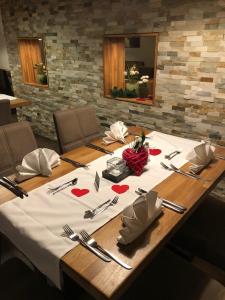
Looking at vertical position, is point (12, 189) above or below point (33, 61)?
below

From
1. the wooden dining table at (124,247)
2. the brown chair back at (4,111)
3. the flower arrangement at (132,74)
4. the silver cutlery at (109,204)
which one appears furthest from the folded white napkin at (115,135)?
the brown chair back at (4,111)

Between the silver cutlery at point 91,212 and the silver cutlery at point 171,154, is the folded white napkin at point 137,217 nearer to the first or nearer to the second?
the silver cutlery at point 91,212

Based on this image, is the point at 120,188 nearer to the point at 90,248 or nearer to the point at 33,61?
the point at 90,248

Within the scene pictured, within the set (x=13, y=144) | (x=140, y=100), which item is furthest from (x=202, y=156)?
(x=140, y=100)

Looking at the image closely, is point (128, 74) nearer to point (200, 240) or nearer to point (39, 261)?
point (200, 240)

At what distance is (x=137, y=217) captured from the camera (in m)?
0.96

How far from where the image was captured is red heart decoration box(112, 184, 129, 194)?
1251 millimetres

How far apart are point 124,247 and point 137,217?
117 mm

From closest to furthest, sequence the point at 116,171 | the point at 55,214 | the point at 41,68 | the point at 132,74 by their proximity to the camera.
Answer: the point at 55,214 < the point at 116,171 < the point at 132,74 < the point at 41,68

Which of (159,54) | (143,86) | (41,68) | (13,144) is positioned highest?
(159,54)

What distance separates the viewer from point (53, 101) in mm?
3535

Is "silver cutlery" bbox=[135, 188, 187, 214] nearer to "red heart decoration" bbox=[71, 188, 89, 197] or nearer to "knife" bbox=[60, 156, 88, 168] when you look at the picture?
"red heart decoration" bbox=[71, 188, 89, 197]

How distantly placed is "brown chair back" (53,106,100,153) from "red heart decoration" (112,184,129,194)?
77cm

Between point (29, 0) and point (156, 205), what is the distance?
3.24m
